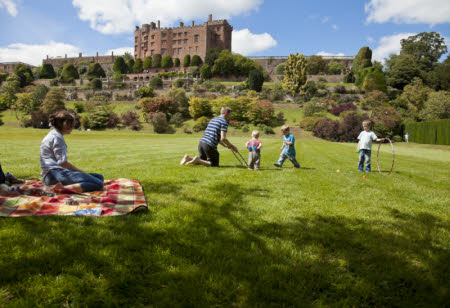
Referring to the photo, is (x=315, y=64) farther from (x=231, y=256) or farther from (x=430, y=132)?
(x=231, y=256)

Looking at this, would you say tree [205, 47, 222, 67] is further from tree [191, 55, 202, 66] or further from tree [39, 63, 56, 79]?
tree [39, 63, 56, 79]

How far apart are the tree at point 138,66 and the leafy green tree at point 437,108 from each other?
73632 millimetres

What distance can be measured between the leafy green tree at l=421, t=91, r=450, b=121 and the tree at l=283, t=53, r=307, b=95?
70.4 feet

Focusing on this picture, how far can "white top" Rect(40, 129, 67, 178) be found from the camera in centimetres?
402

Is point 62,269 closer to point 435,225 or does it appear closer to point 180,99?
point 435,225

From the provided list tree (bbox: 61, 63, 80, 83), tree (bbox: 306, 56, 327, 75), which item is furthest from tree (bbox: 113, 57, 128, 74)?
tree (bbox: 306, 56, 327, 75)

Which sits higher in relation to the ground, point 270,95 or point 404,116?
point 270,95

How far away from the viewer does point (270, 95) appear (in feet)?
167

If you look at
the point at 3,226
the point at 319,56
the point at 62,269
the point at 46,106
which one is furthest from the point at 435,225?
the point at 319,56

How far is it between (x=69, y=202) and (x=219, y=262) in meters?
2.52

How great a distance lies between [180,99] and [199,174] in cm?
4095

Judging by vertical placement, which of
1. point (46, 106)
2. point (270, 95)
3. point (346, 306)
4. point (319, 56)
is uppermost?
point (319, 56)

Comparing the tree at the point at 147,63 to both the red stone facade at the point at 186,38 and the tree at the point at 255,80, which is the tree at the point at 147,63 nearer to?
the red stone facade at the point at 186,38

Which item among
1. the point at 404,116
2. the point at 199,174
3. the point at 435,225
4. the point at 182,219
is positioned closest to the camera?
the point at 182,219
